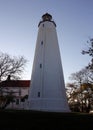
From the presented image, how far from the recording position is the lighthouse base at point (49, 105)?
30436 millimetres

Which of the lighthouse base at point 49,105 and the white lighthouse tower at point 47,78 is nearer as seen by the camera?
the lighthouse base at point 49,105

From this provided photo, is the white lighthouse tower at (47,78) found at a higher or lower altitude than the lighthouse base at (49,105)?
higher

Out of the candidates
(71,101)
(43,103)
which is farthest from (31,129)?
(71,101)

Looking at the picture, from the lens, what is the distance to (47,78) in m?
32.0

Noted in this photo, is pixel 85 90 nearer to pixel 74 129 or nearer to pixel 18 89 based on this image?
pixel 18 89

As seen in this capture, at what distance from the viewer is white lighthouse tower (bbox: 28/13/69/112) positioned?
3100cm

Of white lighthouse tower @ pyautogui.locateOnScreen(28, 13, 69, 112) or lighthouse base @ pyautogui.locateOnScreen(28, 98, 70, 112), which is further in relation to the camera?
white lighthouse tower @ pyautogui.locateOnScreen(28, 13, 69, 112)

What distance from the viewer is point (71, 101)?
50750mm

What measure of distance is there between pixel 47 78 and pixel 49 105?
13.7 feet

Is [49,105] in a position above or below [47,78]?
below

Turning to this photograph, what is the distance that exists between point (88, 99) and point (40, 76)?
56.1ft

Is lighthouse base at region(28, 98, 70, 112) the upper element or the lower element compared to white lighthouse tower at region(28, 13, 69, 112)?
lower

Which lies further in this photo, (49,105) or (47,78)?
(47,78)

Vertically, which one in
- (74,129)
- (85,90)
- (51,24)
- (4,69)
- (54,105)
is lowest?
(74,129)
